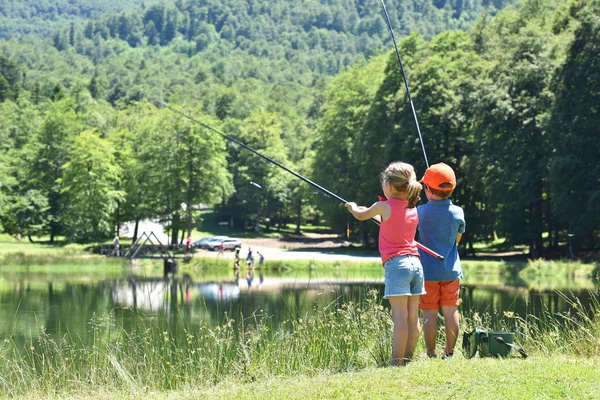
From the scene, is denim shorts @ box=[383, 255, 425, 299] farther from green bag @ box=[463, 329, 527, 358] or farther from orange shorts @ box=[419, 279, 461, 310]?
green bag @ box=[463, 329, 527, 358]

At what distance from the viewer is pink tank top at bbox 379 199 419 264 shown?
272 inches

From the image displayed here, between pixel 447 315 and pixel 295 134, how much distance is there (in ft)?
267

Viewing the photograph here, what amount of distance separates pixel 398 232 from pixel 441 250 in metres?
0.66

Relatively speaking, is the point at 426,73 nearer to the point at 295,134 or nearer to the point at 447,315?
the point at 447,315

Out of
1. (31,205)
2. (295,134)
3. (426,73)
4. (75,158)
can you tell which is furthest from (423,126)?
(295,134)

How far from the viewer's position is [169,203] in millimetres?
52625

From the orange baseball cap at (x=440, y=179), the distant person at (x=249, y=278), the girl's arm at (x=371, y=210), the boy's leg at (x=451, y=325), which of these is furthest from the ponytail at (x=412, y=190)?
the distant person at (x=249, y=278)

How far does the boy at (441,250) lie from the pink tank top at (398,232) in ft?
1.57

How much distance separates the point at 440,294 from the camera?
24.6ft

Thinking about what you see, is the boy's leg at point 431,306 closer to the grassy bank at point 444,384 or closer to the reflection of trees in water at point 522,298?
the grassy bank at point 444,384

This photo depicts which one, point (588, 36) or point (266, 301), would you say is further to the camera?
point (588, 36)

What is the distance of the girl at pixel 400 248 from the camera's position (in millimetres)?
6871

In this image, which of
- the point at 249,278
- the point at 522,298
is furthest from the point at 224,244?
the point at 522,298

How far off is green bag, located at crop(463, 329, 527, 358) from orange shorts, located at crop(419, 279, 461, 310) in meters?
0.37
